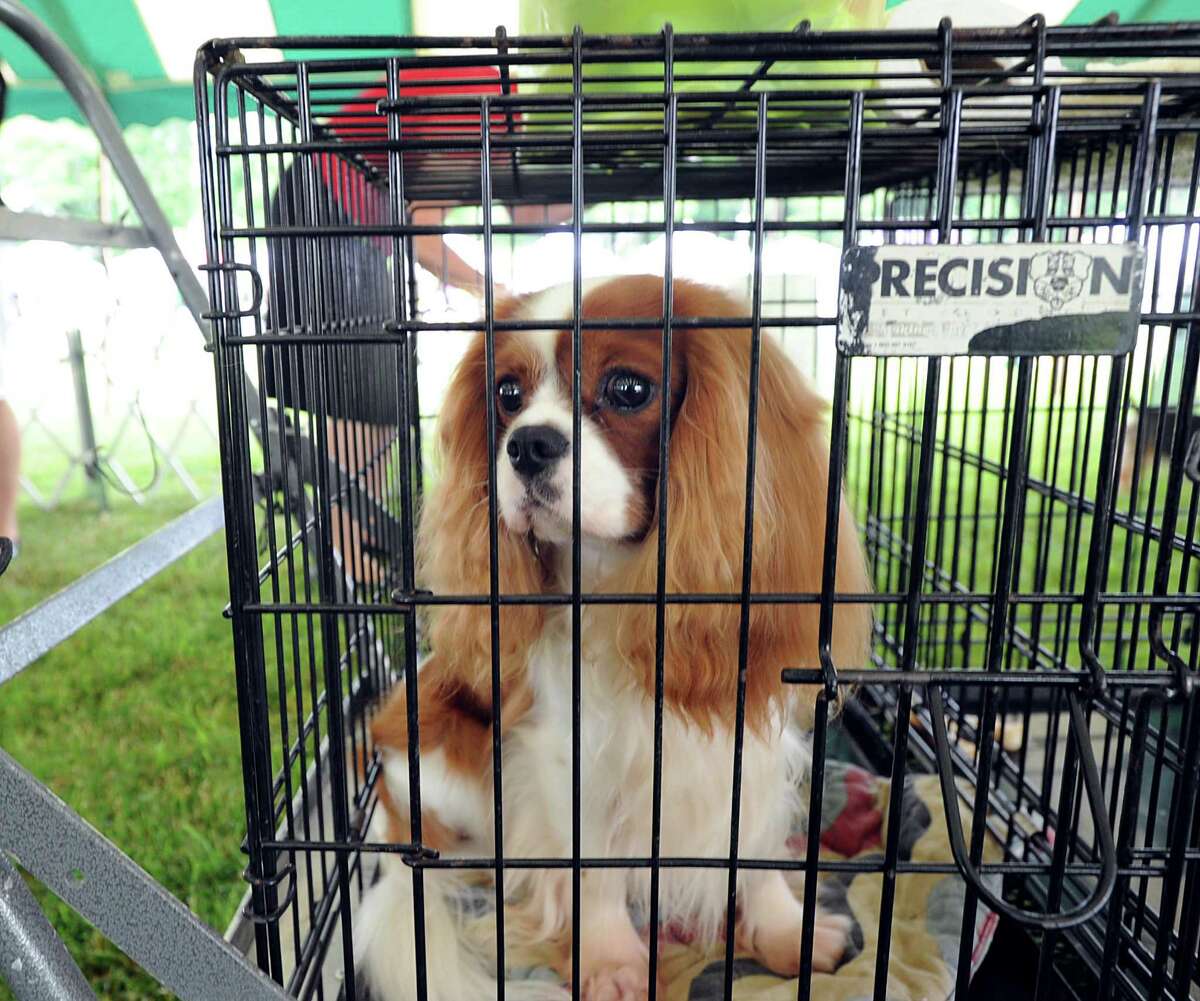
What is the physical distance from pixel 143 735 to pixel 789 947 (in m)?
1.60

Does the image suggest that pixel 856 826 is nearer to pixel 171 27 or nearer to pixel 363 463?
pixel 363 463

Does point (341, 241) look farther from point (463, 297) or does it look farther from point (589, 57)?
point (589, 57)

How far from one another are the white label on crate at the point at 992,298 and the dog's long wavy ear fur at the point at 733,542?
0.30 meters

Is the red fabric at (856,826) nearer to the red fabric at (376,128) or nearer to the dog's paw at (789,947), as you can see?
the dog's paw at (789,947)

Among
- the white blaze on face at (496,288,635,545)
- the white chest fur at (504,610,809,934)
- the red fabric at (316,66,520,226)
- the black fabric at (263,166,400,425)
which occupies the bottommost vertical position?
the white chest fur at (504,610,809,934)

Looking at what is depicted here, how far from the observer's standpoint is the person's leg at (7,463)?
5.69ft

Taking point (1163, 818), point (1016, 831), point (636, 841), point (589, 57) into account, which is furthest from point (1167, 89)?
point (1163, 818)

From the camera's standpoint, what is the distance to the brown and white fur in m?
0.96

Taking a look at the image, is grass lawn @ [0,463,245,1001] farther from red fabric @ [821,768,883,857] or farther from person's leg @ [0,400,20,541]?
red fabric @ [821,768,883,857]

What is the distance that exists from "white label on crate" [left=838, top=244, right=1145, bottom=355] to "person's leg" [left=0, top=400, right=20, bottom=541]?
1.64 metres

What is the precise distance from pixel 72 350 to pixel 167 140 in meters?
3.12

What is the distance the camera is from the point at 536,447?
0.96 meters

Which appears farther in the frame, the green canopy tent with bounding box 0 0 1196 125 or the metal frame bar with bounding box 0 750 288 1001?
the green canopy tent with bounding box 0 0 1196 125

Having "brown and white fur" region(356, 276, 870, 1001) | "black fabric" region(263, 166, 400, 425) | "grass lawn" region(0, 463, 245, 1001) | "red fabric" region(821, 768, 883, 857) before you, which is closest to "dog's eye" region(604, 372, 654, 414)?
"brown and white fur" region(356, 276, 870, 1001)
